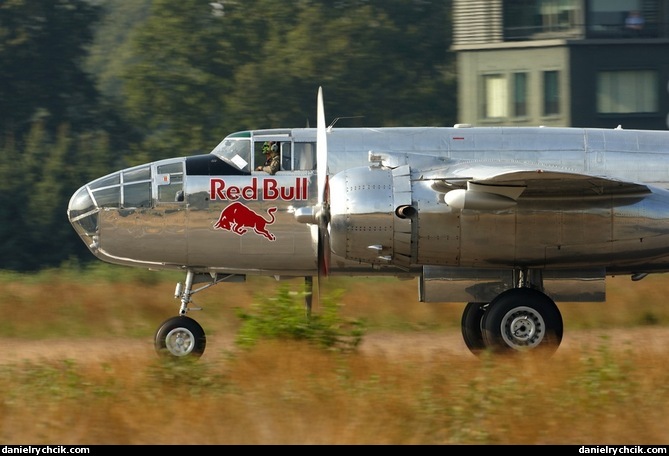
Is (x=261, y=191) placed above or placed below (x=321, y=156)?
below

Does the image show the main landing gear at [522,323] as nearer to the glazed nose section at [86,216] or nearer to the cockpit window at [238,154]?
the cockpit window at [238,154]

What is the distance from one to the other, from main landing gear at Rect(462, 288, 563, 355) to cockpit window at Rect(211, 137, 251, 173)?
338cm

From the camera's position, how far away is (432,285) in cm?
1307

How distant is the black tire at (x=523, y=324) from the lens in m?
12.8

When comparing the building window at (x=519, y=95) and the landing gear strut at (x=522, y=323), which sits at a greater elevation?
the building window at (x=519, y=95)

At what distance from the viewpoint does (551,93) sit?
36.6 meters

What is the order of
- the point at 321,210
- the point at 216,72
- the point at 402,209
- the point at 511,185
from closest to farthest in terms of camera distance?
the point at 511,185 → the point at 402,209 → the point at 321,210 → the point at 216,72

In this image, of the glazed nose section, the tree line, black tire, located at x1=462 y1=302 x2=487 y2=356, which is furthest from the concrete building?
the glazed nose section

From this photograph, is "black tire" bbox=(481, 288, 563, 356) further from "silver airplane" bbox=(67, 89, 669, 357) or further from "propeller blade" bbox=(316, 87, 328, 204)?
"propeller blade" bbox=(316, 87, 328, 204)

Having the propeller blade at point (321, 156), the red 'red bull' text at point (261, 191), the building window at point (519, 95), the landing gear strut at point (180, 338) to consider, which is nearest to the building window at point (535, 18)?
the building window at point (519, 95)

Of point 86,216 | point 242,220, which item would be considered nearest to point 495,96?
Result: point 242,220

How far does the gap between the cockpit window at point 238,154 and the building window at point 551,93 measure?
23.9 meters

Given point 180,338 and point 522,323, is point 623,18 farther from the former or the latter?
point 180,338

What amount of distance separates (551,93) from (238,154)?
79.5 feet
